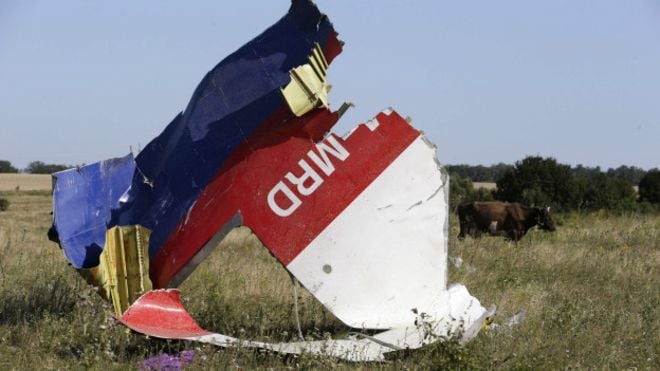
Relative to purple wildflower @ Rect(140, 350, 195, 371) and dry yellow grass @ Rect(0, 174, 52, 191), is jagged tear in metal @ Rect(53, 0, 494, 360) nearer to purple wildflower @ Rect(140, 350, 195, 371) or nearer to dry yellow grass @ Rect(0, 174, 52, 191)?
purple wildflower @ Rect(140, 350, 195, 371)

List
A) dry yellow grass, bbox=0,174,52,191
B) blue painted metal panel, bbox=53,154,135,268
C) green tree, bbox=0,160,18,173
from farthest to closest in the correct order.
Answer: green tree, bbox=0,160,18,173, dry yellow grass, bbox=0,174,52,191, blue painted metal panel, bbox=53,154,135,268

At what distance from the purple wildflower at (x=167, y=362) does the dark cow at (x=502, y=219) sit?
43.3ft

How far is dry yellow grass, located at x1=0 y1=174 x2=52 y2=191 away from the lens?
5834cm

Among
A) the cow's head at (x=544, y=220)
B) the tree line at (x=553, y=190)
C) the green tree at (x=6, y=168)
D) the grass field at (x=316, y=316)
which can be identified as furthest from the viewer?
the green tree at (x=6, y=168)

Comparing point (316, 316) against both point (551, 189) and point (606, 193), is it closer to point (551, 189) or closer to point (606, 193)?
point (551, 189)

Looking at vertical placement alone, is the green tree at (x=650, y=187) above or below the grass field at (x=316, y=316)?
above

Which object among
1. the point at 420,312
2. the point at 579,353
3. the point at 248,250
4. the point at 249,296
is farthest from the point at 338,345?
the point at 248,250

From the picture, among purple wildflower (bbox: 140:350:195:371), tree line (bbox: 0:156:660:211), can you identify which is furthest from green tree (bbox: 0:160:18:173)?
purple wildflower (bbox: 140:350:195:371)

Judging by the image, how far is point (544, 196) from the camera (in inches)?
1226

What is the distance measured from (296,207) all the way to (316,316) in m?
1.47

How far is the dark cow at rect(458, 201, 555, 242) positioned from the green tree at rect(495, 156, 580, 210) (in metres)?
13.2

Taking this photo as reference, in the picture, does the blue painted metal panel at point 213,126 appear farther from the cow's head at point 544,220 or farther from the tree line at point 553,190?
the tree line at point 553,190

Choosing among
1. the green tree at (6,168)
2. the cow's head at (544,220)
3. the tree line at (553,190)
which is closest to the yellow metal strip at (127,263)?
the cow's head at (544,220)

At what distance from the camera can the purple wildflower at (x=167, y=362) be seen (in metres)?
4.91
